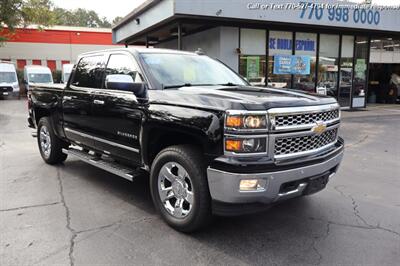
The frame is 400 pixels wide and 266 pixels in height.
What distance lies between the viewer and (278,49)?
50.2ft

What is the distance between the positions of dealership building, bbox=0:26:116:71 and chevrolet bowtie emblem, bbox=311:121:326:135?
108 feet

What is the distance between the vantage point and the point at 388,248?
3.60 meters

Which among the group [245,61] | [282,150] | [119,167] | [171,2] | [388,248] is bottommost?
[388,248]

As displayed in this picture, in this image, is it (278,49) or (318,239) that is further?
(278,49)

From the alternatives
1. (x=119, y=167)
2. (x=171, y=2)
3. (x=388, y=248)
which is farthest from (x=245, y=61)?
(x=388, y=248)

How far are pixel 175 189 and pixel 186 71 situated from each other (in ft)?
→ 5.48

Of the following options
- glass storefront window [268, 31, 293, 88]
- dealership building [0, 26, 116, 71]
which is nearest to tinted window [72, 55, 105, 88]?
glass storefront window [268, 31, 293, 88]

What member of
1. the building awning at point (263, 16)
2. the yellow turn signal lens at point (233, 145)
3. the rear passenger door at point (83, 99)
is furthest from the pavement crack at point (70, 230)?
the building awning at point (263, 16)

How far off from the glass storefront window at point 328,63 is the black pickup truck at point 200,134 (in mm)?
12235

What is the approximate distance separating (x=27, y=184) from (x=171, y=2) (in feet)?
26.6

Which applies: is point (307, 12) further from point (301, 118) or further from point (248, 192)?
point (248, 192)

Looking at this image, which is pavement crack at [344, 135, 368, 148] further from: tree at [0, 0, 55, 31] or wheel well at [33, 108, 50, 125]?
tree at [0, 0, 55, 31]

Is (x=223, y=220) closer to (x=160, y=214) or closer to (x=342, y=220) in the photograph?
(x=160, y=214)

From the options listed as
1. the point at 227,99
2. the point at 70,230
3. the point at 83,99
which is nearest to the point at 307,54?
the point at 83,99
